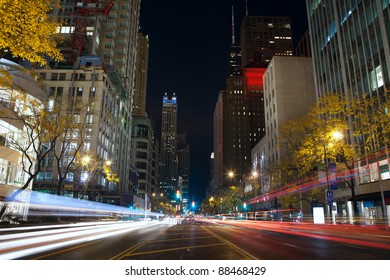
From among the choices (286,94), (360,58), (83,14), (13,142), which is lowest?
(13,142)

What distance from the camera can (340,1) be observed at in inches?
1855

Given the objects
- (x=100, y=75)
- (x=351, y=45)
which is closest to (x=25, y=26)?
(x=351, y=45)

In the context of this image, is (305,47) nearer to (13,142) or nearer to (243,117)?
(243,117)

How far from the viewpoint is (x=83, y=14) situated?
100625 millimetres

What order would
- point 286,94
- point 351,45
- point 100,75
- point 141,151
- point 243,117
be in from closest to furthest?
1. point 351,45
2. point 286,94
3. point 100,75
4. point 141,151
5. point 243,117

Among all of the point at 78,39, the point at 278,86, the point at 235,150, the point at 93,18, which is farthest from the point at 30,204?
the point at 235,150

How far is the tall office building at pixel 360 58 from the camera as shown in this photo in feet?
118

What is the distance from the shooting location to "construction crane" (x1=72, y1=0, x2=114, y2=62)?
92.9m

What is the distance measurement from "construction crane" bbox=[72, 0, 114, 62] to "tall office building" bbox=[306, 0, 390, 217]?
69.7m

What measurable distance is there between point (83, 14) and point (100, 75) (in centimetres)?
3443

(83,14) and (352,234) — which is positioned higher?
(83,14)

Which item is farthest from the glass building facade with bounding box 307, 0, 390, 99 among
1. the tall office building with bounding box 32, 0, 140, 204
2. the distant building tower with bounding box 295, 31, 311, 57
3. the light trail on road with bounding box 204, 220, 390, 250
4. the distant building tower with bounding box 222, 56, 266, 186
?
the distant building tower with bounding box 222, 56, 266, 186

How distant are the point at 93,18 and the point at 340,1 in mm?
80900

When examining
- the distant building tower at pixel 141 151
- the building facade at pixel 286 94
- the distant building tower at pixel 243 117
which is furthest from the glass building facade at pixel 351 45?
the distant building tower at pixel 243 117
